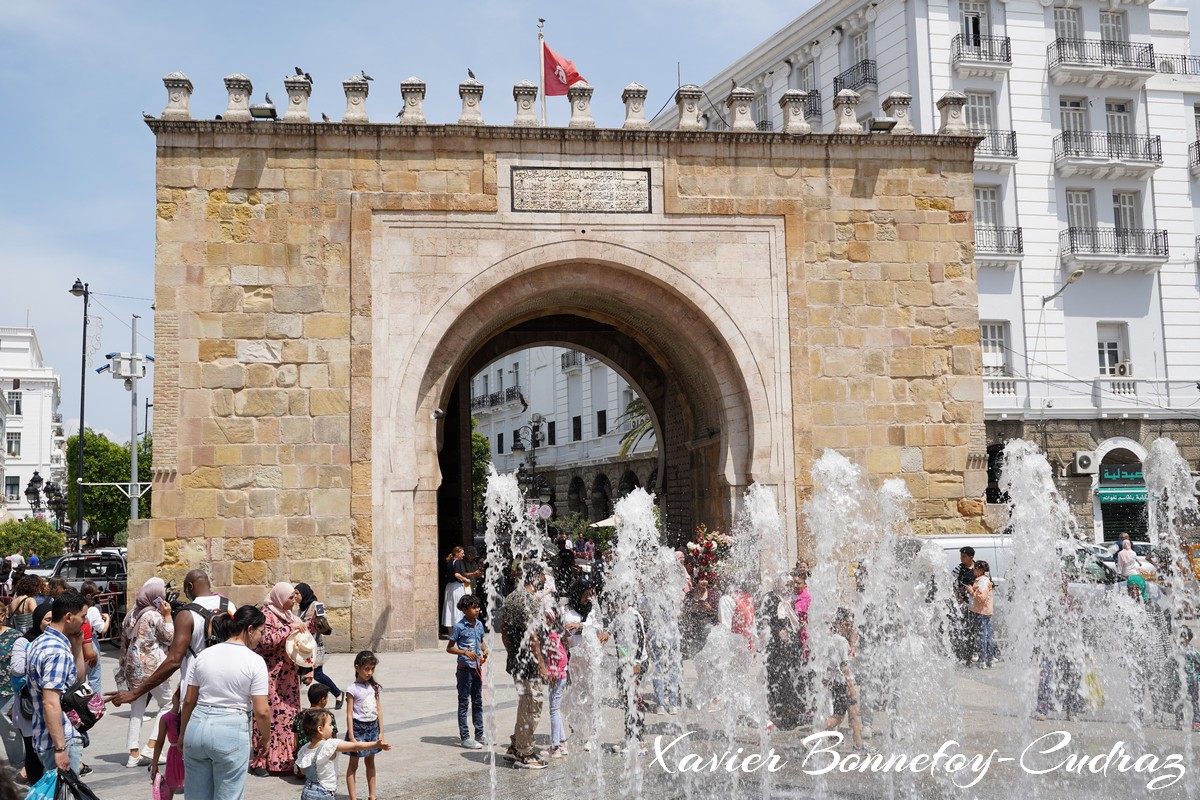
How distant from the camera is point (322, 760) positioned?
540cm

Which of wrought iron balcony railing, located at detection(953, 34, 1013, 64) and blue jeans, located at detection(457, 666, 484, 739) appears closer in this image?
blue jeans, located at detection(457, 666, 484, 739)

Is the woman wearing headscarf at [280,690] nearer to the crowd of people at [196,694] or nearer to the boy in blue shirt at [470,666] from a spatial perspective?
the crowd of people at [196,694]

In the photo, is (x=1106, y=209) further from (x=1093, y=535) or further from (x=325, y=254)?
(x=325, y=254)

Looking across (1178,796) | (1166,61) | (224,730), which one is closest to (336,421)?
(224,730)

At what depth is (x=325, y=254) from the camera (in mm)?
12562

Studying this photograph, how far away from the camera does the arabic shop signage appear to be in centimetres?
2392

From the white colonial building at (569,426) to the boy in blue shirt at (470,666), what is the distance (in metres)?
25.4

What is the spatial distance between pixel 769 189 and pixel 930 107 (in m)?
13.8

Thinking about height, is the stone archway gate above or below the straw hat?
above

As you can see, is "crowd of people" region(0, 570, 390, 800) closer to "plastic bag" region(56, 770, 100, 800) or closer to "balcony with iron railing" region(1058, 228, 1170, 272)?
"plastic bag" region(56, 770, 100, 800)

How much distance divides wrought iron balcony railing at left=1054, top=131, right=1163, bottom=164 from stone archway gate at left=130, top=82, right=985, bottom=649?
13.6 metres

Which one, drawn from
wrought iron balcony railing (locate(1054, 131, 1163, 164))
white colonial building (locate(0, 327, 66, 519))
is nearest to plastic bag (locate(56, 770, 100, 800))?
wrought iron balcony railing (locate(1054, 131, 1163, 164))

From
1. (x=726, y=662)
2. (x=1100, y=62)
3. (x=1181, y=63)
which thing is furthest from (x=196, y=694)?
(x=1181, y=63)

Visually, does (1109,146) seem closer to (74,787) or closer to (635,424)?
(635,424)
